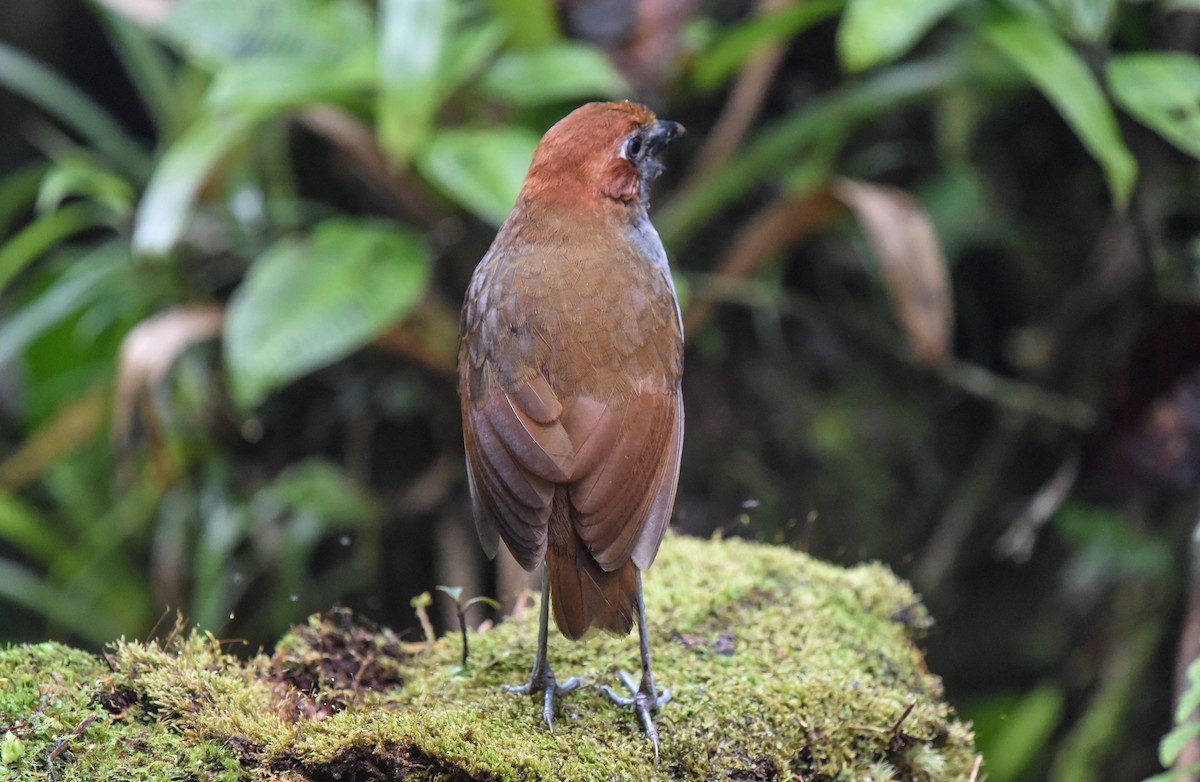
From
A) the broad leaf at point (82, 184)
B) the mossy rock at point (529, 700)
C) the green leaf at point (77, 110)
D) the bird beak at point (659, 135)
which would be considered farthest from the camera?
the green leaf at point (77, 110)

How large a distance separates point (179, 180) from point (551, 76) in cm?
145

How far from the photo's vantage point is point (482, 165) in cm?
419

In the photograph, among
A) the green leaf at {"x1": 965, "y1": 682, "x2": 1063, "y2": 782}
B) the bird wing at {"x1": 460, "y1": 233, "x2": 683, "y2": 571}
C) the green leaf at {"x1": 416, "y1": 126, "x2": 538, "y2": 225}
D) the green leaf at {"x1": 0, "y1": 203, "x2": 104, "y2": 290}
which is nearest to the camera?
the bird wing at {"x1": 460, "y1": 233, "x2": 683, "y2": 571}

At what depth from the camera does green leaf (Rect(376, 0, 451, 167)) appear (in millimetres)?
4023

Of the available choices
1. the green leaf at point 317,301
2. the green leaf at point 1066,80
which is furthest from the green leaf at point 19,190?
the green leaf at point 1066,80

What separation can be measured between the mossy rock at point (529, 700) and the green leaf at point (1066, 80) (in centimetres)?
178

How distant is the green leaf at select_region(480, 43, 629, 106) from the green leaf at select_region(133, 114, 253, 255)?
3.33 ft

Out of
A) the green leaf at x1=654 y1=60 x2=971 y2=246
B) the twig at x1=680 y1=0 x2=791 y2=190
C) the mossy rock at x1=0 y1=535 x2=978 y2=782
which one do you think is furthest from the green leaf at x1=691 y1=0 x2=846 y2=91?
the mossy rock at x1=0 y1=535 x2=978 y2=782

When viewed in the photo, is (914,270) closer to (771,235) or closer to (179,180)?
(771,235)

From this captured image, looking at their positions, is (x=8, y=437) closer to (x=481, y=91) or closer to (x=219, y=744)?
(x=481, y=91)

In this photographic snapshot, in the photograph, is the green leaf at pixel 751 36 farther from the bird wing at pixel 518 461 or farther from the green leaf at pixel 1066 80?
the bird wing at pixel 518 461

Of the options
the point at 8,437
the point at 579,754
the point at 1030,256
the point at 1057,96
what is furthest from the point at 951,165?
the point at 8,437

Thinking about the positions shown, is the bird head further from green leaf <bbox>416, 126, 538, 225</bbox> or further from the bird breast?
green leaf <bbox>416, 126, 538, 225</bbox>

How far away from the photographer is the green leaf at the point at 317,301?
4.09 m
